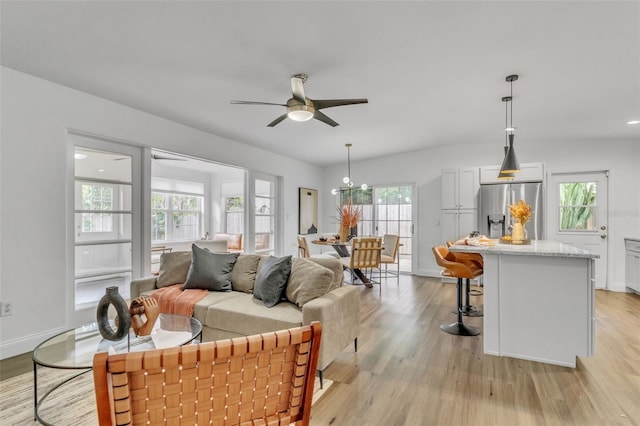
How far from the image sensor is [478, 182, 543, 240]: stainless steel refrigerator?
17.5 ft

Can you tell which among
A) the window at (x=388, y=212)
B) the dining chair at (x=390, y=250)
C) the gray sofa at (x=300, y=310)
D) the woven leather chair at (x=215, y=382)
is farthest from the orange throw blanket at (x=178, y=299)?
the window at (x=388, y=212)

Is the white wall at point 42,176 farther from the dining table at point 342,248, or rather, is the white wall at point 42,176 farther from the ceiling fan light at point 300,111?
the dining table at point 342,248

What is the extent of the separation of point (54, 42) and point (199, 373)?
2.80 m

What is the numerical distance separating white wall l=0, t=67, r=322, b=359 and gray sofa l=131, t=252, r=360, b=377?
2.64 ft

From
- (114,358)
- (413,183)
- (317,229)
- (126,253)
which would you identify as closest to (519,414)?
(114,358)

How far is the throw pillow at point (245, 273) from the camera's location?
3.27 m

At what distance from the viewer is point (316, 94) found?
11.5ft

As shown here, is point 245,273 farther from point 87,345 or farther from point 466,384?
point 466,384

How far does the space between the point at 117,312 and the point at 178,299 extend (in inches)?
41.3

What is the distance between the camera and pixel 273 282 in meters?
2.81

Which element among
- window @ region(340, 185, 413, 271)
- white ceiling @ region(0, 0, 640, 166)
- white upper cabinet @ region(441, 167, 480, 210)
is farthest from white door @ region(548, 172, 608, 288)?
window @ region(340, 185, 413, 271)

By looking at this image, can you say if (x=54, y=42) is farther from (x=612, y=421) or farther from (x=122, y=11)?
(x=612, y=421)

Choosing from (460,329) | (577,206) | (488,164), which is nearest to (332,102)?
(460,329)

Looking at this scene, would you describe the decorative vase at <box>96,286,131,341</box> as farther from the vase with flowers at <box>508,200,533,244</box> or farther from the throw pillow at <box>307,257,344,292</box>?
the vase with flowers at <box>508,200,533,244</box>
